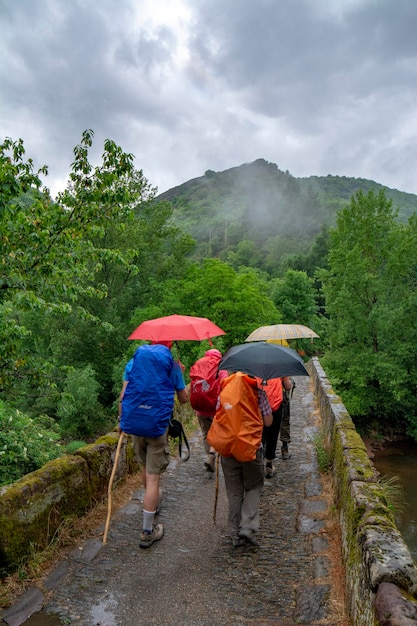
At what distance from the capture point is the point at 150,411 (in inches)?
147

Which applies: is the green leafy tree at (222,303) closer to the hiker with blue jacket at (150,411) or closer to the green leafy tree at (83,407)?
the green leafy tree at (83,407)

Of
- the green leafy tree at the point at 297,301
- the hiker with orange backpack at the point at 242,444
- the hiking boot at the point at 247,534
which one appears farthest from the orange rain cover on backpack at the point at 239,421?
the green leafy tree at the point at 297,301

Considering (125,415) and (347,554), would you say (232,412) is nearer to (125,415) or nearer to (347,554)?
(125,415)

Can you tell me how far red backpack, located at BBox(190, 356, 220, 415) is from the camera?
5133 mm

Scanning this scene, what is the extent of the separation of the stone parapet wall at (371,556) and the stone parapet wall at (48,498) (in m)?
2.48

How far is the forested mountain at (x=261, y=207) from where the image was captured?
90.0m

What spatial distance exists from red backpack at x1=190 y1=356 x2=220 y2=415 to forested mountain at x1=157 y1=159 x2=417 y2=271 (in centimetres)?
6019

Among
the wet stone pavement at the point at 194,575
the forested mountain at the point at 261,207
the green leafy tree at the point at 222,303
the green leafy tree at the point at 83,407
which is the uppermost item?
the forested mountain at the point at 261,207

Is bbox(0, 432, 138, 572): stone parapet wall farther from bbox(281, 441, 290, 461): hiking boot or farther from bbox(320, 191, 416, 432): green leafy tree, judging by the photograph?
bbox(320, 191, 416, 432): green leafy tree

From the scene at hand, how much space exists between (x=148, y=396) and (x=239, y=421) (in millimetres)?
871

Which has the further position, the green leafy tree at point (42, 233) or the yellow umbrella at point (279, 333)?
the yellow umbrella at point (279, 333)

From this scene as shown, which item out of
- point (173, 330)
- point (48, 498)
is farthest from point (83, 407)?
point (48, 498)

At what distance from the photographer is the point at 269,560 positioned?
3584 mm

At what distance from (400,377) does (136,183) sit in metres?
17.9
